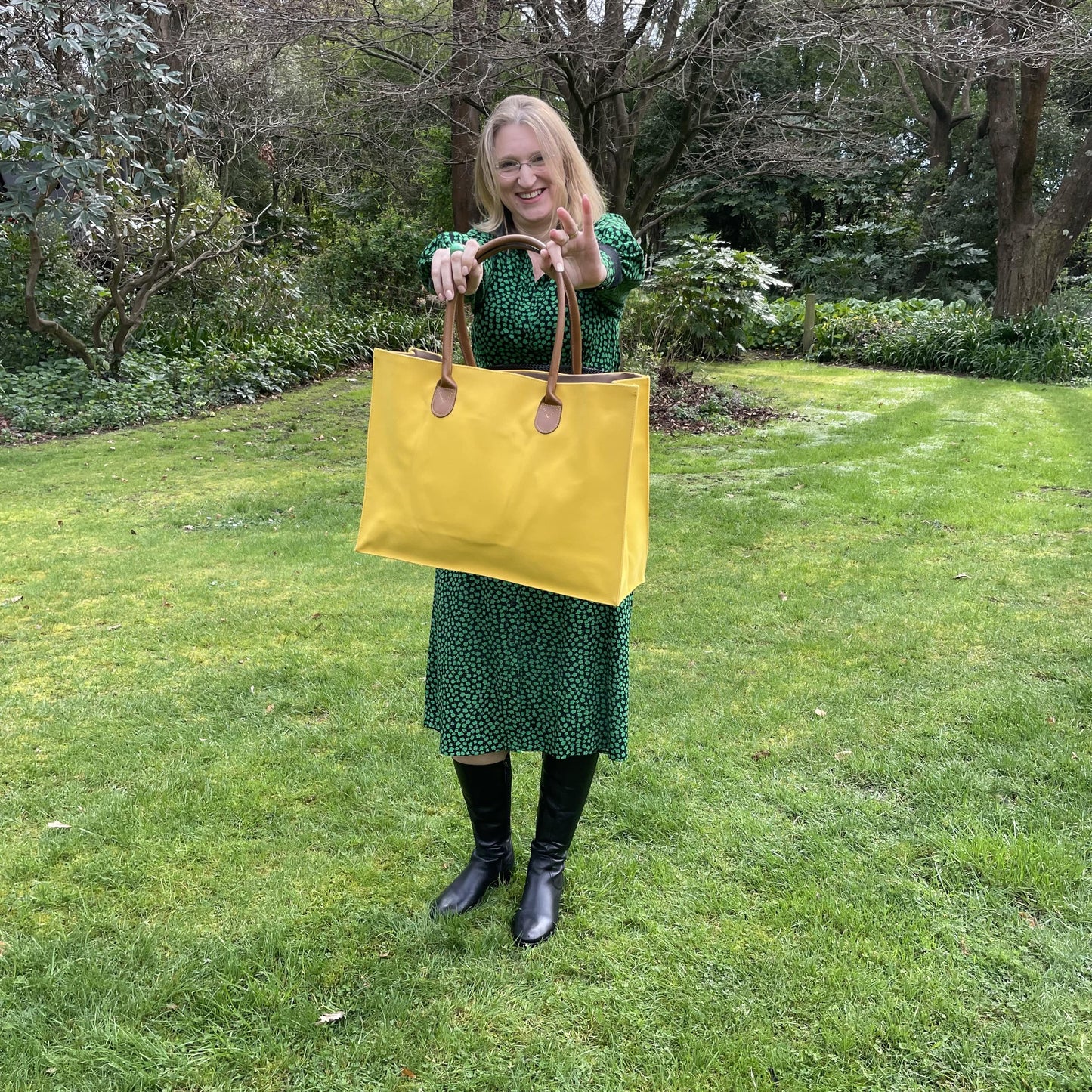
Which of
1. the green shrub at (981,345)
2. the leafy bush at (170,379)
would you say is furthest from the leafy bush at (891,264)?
the leafy bush at (170,379)

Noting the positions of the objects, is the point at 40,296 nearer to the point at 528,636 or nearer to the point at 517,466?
the point at 528,636

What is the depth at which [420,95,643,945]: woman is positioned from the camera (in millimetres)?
1655

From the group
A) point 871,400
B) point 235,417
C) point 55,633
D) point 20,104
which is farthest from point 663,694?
point 871,400

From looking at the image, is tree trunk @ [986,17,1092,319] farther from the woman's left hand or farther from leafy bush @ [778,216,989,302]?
the woman's left hand

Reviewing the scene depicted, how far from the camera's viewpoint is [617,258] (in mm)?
1644

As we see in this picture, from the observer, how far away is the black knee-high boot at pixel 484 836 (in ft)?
6.45

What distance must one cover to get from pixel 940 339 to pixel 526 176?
1269cm

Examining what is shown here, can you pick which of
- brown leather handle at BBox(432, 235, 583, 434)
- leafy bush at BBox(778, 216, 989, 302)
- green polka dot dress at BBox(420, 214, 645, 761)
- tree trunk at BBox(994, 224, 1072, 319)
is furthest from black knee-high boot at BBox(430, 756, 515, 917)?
leafy bush at BBox(778, 216, 989, 302)

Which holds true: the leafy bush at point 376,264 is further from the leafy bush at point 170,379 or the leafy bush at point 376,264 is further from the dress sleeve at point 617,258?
the dress sleeve at point 617,258

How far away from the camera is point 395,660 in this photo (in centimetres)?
338

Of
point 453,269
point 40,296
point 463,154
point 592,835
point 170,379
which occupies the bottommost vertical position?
point 592,835

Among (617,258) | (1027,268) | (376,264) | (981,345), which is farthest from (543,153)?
(376,264)

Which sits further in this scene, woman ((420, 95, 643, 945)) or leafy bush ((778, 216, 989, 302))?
leafy bush ((778, 216, 989, 302))

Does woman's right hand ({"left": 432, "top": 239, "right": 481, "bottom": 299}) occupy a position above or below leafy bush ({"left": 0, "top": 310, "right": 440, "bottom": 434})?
above
